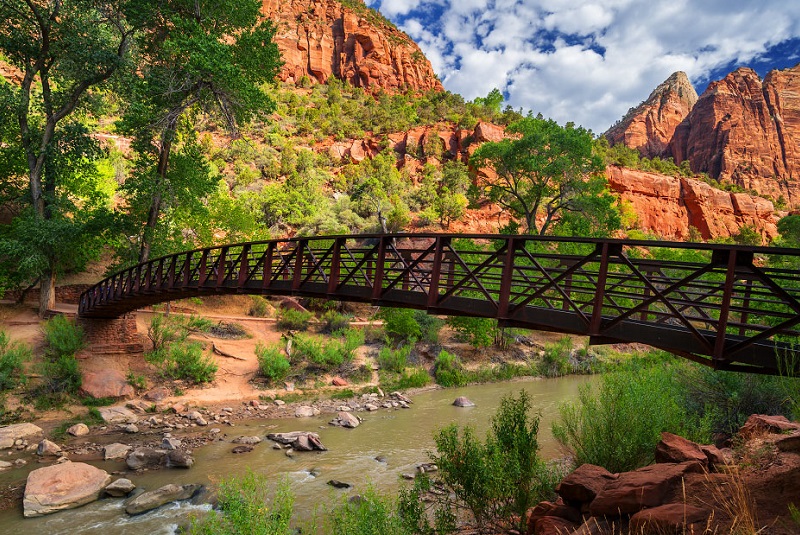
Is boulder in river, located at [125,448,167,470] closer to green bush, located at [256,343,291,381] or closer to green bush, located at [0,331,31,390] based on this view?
green bush, located at [0,331,31,390]

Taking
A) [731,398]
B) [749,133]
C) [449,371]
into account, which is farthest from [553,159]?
[749,133]

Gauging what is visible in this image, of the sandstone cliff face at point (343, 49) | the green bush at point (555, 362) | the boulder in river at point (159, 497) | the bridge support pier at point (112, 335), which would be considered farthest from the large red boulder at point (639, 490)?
the sandstone cliff face at point (343, 49)

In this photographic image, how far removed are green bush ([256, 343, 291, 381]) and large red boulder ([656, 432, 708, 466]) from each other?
1648 centimetres

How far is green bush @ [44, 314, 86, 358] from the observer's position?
16.7m

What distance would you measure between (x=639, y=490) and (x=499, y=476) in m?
2.37

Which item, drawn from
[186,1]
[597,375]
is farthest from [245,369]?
[597,375]

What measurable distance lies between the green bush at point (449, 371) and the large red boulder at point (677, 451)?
1617cm

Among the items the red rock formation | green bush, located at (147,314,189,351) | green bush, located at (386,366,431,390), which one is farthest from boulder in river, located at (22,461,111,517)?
Answer: the red rock formation

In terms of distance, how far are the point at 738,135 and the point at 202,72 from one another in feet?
385

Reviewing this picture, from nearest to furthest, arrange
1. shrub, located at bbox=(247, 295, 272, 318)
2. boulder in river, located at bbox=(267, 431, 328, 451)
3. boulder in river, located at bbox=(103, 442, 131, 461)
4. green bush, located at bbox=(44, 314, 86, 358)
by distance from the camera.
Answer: boulder in river, located at bbox=(103, 442, 131, 461), boulder in river, located at bbox=(267, 431, 328, 451), green bush, located at bbox=(44, 314, 86, 358), shrub, located at bbox=(247, 295, 272, 318)

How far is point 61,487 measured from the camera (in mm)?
9367

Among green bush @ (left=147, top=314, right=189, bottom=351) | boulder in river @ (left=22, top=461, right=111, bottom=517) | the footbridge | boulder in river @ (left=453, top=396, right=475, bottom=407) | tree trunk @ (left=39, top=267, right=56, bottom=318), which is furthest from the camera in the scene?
tree trunk @ (left=39, top=267, right=56, bottom=318)

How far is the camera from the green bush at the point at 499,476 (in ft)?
23.8

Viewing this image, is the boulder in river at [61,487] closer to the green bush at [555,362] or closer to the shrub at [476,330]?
the shrub at [476,330]
